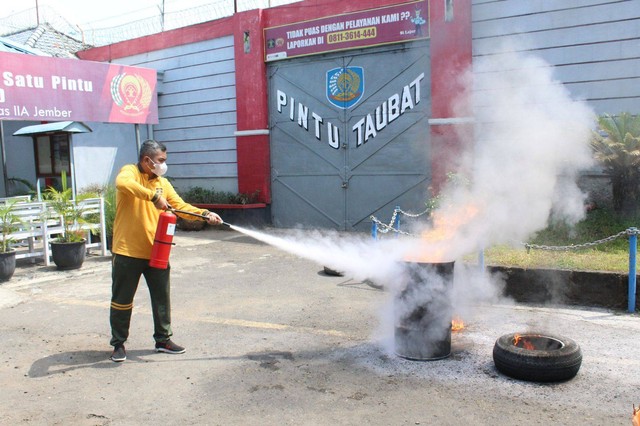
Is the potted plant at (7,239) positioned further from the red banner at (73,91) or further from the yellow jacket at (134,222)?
the yellow jacket at (134,222)

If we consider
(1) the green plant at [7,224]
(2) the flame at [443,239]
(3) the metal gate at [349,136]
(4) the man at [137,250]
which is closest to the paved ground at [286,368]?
(4) the man at [137,250]

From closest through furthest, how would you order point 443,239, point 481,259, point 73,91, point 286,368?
point 286,368 < point 443,239 < point 481,259 < point 73,91

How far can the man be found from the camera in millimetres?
5066

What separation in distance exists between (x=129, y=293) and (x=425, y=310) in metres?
2.82

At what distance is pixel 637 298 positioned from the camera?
657 centimetres

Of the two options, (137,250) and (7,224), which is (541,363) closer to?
(137,250)

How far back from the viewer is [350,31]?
1270cm

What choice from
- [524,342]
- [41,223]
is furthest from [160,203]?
[41,223]

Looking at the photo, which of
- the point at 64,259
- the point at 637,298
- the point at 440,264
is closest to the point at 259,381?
the point at 440,264

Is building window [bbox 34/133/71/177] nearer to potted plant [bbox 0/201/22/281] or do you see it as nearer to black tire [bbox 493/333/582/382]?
potted plant [bbox 0/201/22/281]

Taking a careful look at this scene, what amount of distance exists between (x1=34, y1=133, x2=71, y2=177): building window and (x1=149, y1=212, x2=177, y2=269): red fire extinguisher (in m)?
8.94

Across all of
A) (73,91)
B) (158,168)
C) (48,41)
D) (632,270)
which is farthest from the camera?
(48,41)

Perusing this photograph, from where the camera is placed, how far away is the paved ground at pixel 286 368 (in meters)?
3.96

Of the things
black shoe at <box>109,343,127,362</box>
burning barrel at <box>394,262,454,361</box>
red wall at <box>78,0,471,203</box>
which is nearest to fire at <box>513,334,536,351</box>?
burning barrel at <box>394,262,454,361</box>
